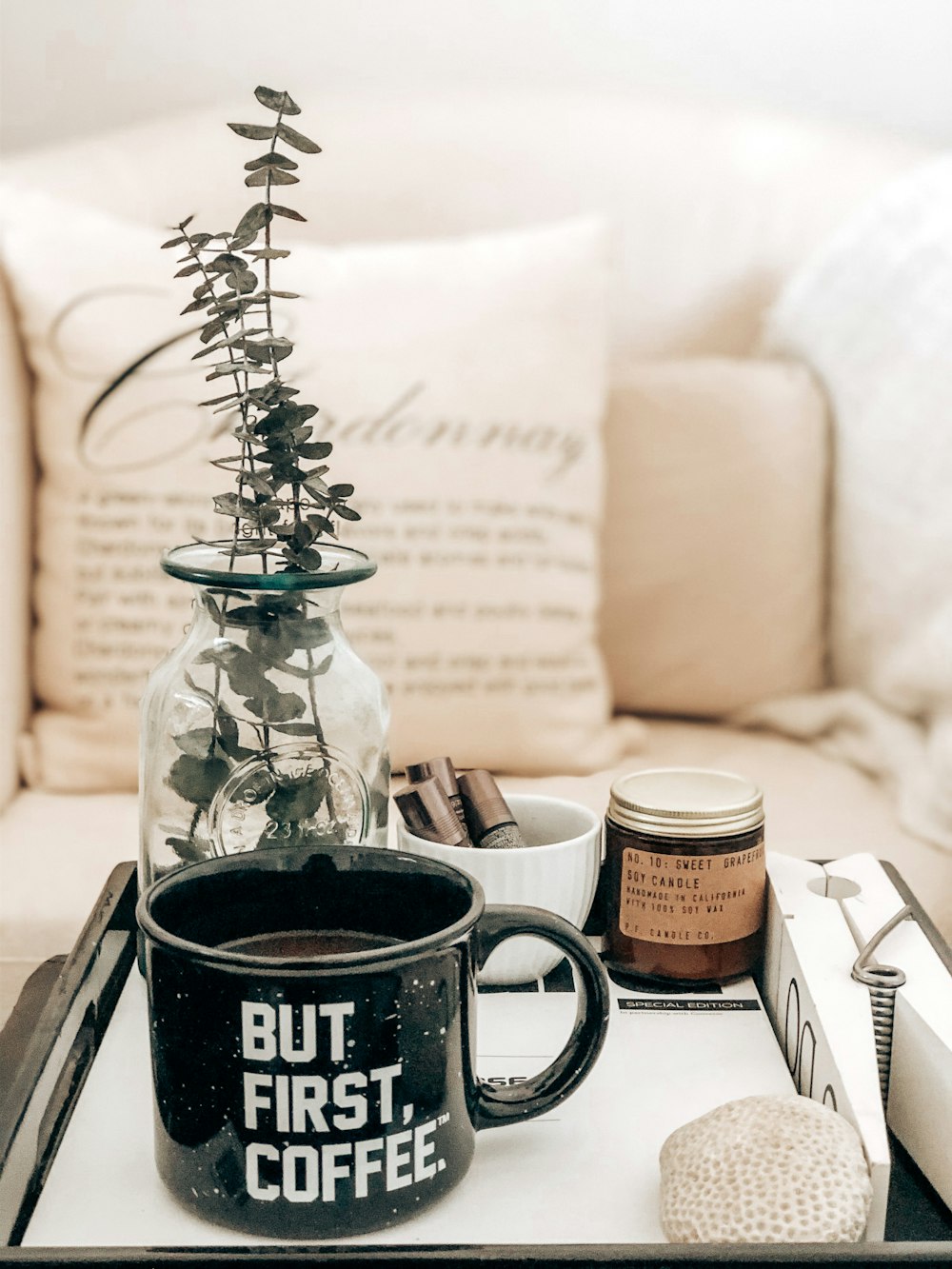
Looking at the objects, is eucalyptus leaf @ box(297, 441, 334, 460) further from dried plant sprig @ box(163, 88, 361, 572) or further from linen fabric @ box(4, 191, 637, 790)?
linen fabric @ box(4, 191, 637, 790)

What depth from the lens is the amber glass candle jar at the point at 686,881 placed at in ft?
2.02

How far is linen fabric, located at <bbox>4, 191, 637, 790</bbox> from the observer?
109cm

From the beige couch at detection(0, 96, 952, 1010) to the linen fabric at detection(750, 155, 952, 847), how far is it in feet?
0.09

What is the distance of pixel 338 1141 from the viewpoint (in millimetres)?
422

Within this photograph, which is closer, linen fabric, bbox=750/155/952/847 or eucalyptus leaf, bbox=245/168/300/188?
eucalyptus leaf, bbox=245/168/300/188

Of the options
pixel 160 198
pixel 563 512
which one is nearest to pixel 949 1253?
pixel 563 512

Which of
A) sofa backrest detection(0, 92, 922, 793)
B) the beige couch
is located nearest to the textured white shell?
the beige couch

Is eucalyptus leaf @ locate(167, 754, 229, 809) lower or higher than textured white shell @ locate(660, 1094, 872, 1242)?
higher

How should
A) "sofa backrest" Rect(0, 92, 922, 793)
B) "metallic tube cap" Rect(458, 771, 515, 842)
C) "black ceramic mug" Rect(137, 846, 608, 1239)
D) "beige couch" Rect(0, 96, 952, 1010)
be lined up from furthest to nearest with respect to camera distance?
1. "sofa backrest" Rect(0, 92, 922, 793)
2. "beige couch" Rect(0, 96, 952, 1010)
3. "metallic tube cap" Rect(458, 771, 515, 842)
4. "black ceramic mug" Rect(137, 846, 608, 1239)

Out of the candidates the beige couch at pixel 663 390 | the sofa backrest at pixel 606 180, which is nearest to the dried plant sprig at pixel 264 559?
the beige couch at pixel 663 390

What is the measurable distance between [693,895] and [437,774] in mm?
131

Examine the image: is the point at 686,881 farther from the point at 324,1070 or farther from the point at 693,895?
the point at 324,1070

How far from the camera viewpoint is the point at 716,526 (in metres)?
1.23

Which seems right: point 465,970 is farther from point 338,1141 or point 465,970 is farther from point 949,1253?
point 949,1253
